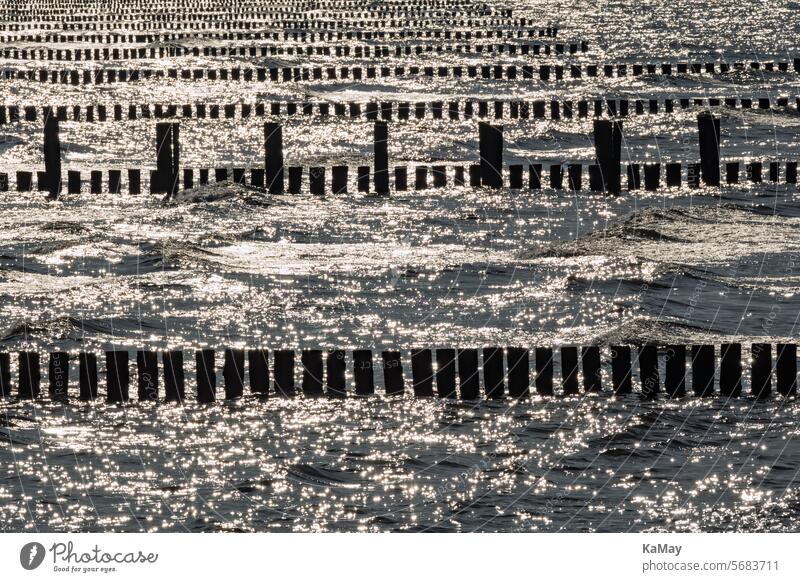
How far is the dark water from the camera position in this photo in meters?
14.4

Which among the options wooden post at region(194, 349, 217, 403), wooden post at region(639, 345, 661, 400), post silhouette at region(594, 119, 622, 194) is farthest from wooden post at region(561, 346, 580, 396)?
post silhouette at region(594, 119, 622, 194)

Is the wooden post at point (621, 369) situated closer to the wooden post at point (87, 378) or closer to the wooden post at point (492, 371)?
the wooden post at point (492, 371)

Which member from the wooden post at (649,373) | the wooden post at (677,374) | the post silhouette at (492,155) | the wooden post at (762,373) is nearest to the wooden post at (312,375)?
the wooden post at (649,373)

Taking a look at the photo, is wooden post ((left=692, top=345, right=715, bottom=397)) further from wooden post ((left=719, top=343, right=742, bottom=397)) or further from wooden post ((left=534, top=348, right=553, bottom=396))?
wooden post ((left=534, top=348, right=553, bottom=396))

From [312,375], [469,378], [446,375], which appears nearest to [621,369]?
[469,378]

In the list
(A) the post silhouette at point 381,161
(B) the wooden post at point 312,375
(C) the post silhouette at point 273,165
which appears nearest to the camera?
(B) the wooden post at point 312,375

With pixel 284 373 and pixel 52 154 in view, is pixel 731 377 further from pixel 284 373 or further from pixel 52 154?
pixel 52 154

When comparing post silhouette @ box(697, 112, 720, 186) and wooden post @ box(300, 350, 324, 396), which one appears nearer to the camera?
wooden post @ box(300, 350, 324, 396)

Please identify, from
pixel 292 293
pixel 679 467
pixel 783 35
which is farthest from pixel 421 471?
pixel 783 35
